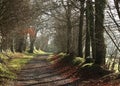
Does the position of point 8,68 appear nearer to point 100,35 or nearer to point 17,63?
point 17,63

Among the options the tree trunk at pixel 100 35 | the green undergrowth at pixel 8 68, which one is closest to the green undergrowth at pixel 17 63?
the green undergrowth at pixel 8 68

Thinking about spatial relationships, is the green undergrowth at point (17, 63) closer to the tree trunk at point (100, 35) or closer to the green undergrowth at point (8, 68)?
the green undergrowth at point (8, 68)

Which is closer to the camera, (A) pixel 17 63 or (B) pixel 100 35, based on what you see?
(B) pixel 100 35

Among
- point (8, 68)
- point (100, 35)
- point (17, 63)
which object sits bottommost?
point (17, 63)

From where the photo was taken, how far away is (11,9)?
28594 mm

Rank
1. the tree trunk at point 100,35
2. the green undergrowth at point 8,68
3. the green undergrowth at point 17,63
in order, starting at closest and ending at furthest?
the green undergrowth at point 8,68 → the tree trunk at point 100,35 → the green undergrowth at point 17,63

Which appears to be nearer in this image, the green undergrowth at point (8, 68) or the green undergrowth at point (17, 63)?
the green undergrowth at point (8, 68)

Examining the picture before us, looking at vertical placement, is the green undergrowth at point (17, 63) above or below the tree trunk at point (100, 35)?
below

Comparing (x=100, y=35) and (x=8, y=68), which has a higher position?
(x=100, y=35)

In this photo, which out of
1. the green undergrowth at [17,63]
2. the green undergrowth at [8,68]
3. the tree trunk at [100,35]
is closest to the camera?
the green undergrowth at [8,68]

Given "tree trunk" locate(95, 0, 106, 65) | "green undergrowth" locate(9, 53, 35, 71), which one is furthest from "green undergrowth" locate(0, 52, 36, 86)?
"tree trunk" locate(95, 0, 106, 65)

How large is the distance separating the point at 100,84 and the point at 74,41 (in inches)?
1438

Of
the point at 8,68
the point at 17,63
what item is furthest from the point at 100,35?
the point at 17,63

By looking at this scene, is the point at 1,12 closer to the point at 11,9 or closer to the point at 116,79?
the point at 11,9
